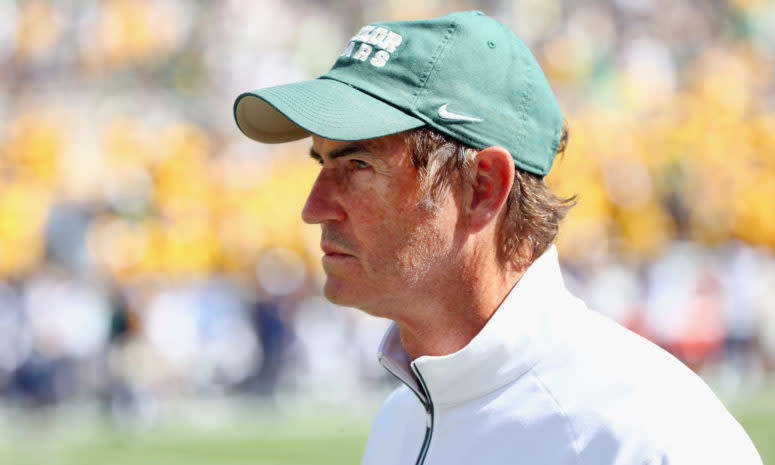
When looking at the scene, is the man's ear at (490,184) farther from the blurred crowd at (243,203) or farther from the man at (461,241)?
the blurred crowd at (243,203)

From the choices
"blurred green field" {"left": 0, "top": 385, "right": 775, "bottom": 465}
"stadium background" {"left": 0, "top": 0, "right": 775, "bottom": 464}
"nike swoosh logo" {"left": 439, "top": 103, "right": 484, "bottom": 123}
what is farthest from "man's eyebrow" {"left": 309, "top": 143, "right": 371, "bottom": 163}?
"stadium background" {"left": 0, "top": 0, "right": 775, "bottom": 464}

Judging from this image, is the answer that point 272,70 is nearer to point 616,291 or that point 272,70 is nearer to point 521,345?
point 616,291

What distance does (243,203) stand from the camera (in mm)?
12367

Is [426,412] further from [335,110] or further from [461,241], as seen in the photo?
[335,110]

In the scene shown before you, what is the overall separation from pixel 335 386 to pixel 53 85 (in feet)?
16.4

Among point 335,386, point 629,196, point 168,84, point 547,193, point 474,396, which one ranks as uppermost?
point 547,193

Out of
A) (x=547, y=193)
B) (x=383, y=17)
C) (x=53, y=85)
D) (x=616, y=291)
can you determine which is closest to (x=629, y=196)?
(x=616, y=291)

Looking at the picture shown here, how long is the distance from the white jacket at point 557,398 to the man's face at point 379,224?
0.40ft

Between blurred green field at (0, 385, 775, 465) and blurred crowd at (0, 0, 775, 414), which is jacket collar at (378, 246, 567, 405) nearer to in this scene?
blurred green field at (0, 385, 775, 465)

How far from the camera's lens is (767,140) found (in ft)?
51.8

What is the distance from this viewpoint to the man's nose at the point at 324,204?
Result: 1617 mm

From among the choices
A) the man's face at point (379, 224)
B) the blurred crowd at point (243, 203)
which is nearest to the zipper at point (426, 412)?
the man's face at point (379, 224)

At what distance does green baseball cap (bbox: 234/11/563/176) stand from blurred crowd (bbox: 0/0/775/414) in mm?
9064

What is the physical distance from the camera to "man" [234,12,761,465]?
1.46 meters
